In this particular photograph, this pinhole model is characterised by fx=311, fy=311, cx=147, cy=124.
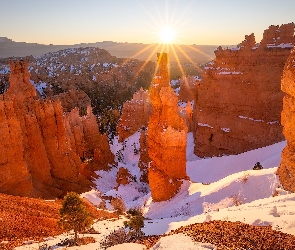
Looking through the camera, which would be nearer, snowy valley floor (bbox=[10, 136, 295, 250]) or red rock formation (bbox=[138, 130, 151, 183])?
snowy valley floor (bbox=[10, 136, 295, 250])

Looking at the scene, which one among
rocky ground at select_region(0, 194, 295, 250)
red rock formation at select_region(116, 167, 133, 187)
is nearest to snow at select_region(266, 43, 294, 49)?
red rock formation at select_region(116, 167, 133, 187)

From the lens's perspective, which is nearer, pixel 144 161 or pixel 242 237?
pixel 242 237

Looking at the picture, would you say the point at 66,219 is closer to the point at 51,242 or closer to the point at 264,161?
the point at 51,242

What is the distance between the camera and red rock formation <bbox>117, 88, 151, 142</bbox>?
35.6 meters

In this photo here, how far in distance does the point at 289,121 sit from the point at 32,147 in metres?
14.8

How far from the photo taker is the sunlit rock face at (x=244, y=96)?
70.0 ft

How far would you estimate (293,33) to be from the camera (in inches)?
835

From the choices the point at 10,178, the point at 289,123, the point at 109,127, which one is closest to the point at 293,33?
the point at 289,123

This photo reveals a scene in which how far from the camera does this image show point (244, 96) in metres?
22.8

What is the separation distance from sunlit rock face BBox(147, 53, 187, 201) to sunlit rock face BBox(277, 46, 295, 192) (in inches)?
238

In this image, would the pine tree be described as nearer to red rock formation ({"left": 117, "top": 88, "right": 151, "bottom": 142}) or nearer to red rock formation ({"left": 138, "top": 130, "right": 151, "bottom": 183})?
red rock formation ({"left": 138, "top": 130, "right": 151, "bottom": 183})

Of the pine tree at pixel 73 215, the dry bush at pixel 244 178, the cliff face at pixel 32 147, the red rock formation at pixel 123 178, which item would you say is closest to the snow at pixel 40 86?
the red rock formation at pixel 123 178

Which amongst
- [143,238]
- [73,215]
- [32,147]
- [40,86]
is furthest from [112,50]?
[143,238]

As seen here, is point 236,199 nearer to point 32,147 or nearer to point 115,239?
point 115,239
